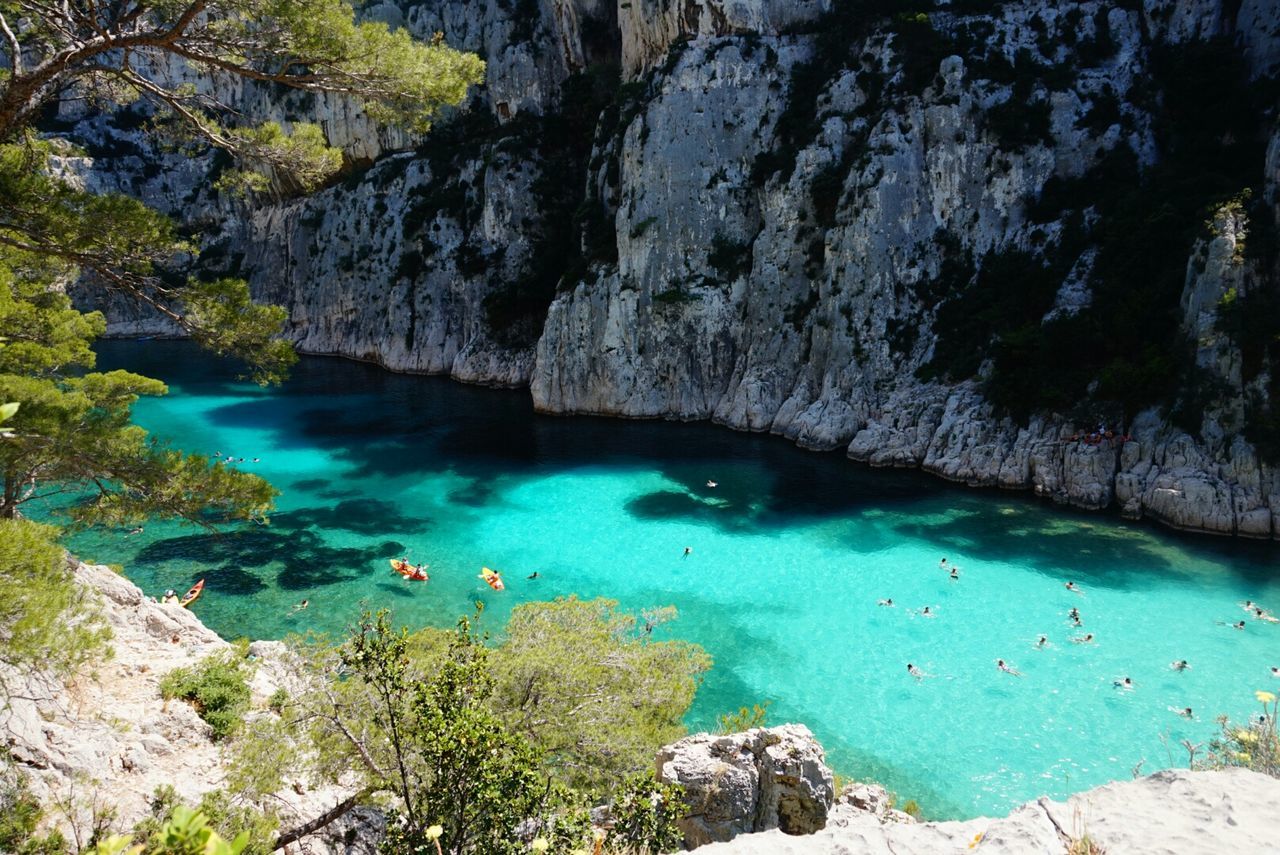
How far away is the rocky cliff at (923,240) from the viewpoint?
22.1 m

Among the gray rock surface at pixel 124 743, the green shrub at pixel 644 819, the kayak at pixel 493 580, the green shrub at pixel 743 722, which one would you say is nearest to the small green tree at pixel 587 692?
the green shrub at pixel 743 722

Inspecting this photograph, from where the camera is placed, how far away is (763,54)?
3550cm

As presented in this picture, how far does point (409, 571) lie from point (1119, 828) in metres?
17.8

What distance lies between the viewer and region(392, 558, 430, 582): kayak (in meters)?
19.1

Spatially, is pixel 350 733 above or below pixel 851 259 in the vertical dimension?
below

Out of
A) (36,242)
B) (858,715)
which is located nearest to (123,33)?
(36,242)

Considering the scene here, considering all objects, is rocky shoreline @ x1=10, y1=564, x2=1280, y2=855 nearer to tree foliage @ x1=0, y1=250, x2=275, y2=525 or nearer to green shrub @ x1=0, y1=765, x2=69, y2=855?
green shrub @ x1=0, y1=765, x2=69, y2=855

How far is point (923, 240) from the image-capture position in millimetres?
30547

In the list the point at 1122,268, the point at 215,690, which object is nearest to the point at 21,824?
the point at 215,690

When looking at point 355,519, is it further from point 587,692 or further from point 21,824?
point 21,824

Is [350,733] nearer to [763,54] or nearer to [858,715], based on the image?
[858,715]

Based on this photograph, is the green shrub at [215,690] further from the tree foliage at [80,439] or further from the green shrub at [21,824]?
the green shrub at [21,824]

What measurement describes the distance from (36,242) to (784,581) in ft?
55.1

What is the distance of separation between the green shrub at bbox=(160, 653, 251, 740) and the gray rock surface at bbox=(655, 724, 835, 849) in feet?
19.3
